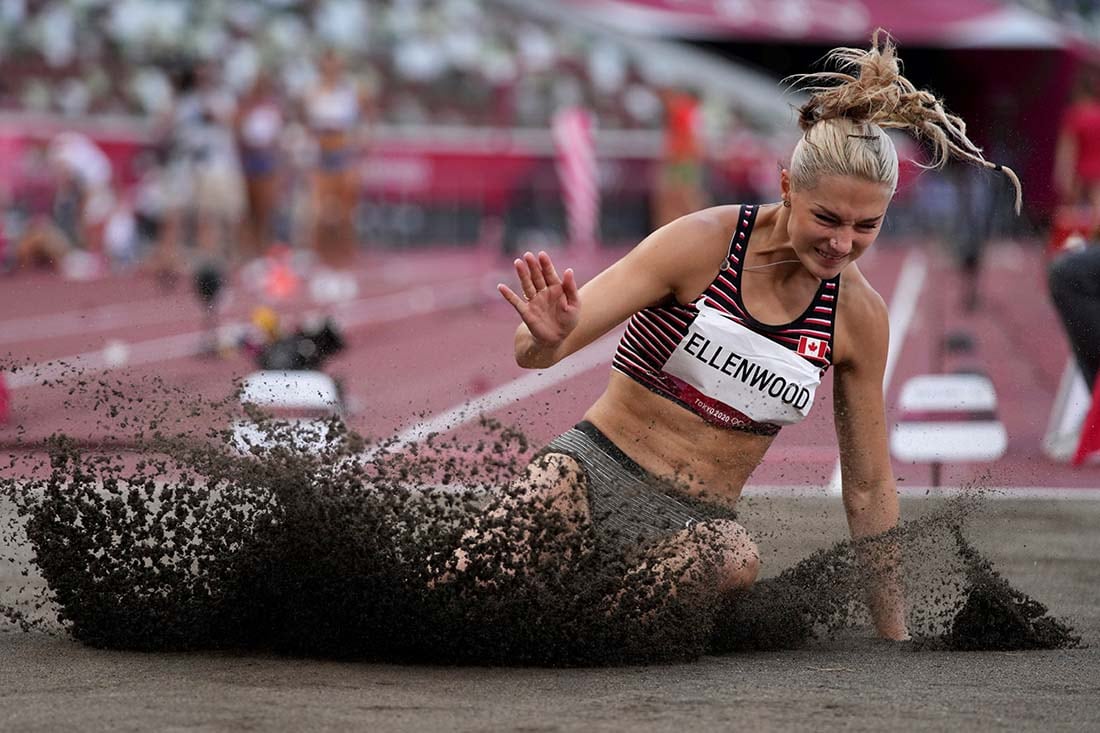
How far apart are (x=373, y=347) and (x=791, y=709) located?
9.24m

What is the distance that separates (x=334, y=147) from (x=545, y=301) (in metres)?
13.9

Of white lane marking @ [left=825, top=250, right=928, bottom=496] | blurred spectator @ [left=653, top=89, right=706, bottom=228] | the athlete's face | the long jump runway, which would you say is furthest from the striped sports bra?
blurred spectator @ [left=653, top=89, right=706, bottom=228]

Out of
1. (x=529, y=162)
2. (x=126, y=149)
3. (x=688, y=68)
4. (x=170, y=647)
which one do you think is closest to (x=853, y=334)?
(x=170, y=647)

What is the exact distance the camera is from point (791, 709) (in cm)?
353

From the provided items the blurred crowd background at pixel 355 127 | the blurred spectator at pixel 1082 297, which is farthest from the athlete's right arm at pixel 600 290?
the blurred crowd background at pixel 355 127

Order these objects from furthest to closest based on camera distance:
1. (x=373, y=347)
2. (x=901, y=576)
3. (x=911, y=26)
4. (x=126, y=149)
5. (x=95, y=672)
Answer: (x=911, y=26), (x=126, y=149), (x=373, y=347), (x=901, y=576), (x=95, y=672)

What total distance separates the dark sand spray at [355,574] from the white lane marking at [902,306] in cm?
281

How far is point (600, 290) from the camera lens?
13.5 ft

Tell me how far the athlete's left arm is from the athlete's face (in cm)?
28

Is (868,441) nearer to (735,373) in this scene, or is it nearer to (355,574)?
(735,373)

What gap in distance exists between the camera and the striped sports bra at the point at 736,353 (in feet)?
14.0

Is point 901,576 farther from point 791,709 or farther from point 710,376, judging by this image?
point 791,709

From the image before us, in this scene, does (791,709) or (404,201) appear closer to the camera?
(791,709)

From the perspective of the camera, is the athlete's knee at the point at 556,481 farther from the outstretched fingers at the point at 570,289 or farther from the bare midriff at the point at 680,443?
the outstretched fingers at the point at 570,289
